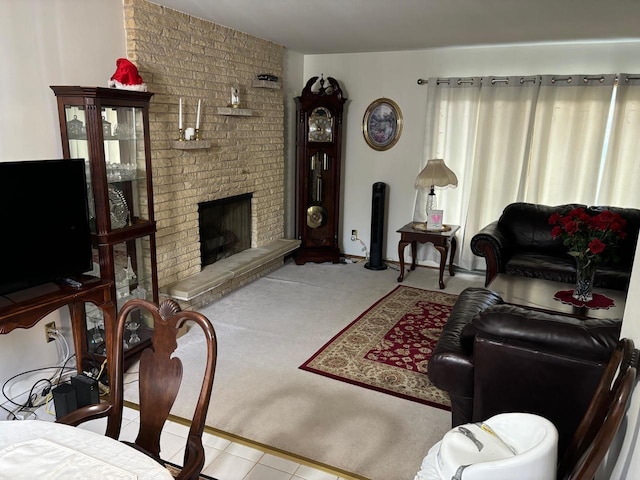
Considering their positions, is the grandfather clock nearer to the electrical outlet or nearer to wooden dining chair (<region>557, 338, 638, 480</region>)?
the electrical outlet

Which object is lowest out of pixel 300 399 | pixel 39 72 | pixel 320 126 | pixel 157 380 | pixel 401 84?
pixel 300 399

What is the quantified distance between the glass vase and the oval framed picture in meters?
2.78

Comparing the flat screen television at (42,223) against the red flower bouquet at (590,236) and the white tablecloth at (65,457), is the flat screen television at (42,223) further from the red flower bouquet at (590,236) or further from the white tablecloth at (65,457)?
the red flower bouquet at (590,236)

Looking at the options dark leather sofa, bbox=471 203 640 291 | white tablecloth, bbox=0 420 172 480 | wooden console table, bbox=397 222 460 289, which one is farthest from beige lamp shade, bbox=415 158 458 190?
white tablecloth, bbox=0 420 172 480

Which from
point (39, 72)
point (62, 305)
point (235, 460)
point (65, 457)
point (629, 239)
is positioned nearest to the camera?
point (65, 457)

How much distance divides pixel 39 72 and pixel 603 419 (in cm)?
314

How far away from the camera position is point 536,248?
477 cm

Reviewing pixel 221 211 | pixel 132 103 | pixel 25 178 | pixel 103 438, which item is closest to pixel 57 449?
pixel 103 438

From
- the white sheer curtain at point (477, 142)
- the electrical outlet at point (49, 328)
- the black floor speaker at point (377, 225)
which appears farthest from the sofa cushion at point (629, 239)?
the electrical outlet at point (49, 328)

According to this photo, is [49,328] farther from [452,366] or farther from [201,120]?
[452,366]

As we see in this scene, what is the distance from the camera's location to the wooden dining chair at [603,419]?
4.01ft

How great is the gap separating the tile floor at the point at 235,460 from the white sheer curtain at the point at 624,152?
4000mm

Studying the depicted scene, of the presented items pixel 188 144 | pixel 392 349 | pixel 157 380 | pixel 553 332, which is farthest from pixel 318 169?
pixel 157 380

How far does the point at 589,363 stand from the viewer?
1.83 metres
